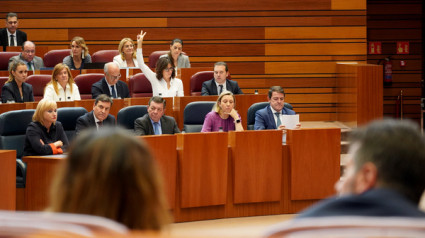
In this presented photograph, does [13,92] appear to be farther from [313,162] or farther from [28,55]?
[313,162]

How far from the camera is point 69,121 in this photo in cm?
503

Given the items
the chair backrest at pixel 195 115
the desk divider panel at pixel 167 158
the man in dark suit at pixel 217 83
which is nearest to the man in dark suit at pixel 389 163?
the desk divider panel at pixel 167 158

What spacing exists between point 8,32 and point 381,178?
744 cm

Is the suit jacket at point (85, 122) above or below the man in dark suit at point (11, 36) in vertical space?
below

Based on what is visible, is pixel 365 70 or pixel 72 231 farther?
pixel 365 70

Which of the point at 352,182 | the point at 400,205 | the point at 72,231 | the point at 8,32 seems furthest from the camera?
the point at 8,32

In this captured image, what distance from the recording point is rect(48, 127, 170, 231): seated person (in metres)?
0.98

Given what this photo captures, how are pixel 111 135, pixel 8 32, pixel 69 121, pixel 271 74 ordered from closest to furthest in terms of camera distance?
pixel 111 135 < pixel 69 121 < pixel 8 32 < pixel 271 74

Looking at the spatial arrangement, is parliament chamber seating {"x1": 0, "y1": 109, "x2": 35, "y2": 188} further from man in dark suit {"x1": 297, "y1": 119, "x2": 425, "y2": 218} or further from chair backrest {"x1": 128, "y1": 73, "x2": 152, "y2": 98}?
man in dark suit {"x1": 297, "y1": 119, "x2": 425, "y2": 218}

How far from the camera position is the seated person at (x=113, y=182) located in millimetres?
977

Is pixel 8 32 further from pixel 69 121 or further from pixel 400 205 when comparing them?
pixel 400 205

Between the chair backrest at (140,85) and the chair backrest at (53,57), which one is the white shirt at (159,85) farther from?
the chair backrest at (53,57)

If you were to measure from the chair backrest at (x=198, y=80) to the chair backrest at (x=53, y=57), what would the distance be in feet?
5.49

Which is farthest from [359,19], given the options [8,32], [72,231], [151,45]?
[72,231]
